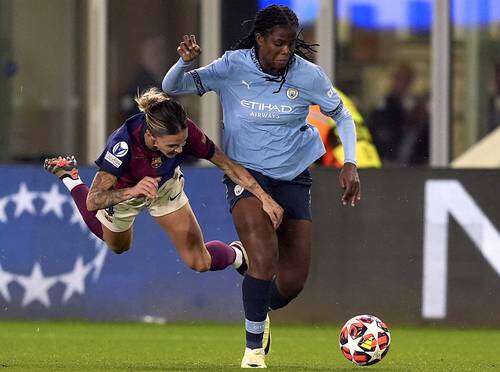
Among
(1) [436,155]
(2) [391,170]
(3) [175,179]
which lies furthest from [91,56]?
(3) [175,179]

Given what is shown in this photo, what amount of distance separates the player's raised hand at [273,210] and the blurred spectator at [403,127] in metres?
7.20

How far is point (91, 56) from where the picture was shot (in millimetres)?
15625

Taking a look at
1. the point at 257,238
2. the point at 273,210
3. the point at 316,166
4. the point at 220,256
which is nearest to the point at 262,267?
the point at 257,238

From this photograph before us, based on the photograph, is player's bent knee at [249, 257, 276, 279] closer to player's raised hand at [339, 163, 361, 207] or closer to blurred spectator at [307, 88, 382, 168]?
player's raised hand at [339, 163, 361, 207]

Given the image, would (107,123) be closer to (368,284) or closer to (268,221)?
(368,284)

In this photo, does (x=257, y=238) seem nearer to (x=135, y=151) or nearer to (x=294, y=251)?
(x=294, y=251)

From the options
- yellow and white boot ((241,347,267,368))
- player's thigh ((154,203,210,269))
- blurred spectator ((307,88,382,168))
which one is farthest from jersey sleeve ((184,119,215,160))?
blurred spectator ((307,88,382,168))

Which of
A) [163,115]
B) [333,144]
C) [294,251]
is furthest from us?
[333,144]

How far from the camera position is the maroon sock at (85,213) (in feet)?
31.8

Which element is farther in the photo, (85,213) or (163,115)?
(85,213)

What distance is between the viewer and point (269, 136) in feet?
27.7

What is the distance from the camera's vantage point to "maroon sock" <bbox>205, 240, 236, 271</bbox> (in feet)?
31.4

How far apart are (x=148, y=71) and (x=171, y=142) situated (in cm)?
748

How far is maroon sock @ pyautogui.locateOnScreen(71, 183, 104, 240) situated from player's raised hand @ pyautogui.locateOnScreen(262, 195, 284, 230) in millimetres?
1696
